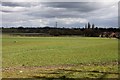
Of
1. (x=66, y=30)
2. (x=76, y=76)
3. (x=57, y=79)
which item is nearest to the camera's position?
(x=57, y=79)

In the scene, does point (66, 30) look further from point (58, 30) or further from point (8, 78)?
point (8, 78)

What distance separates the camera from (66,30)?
12662cm

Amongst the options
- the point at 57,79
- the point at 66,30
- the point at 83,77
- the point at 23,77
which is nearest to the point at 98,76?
the point at 83,77

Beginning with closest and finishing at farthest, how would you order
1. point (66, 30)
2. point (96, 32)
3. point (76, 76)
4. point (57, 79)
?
point (57, 79) < point (76, 76) < point (96, 32) < point (66, 30)

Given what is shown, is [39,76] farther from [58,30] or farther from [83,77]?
[58,30]

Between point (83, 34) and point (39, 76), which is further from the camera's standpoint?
point (83, 34)

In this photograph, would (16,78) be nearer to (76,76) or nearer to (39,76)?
(39,76)

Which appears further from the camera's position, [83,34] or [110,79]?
[83,34]

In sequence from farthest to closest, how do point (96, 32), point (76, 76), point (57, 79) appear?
point (96, 32)
point (76, 76)
point (57, 79)

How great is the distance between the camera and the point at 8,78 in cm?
1033

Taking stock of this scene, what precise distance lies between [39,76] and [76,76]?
51.2 inches

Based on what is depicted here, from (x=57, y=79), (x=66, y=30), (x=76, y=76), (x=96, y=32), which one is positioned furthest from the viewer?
(x=66, y=30)

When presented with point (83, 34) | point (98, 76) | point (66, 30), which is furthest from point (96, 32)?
point (98, 76)

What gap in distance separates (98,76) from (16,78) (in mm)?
2881
